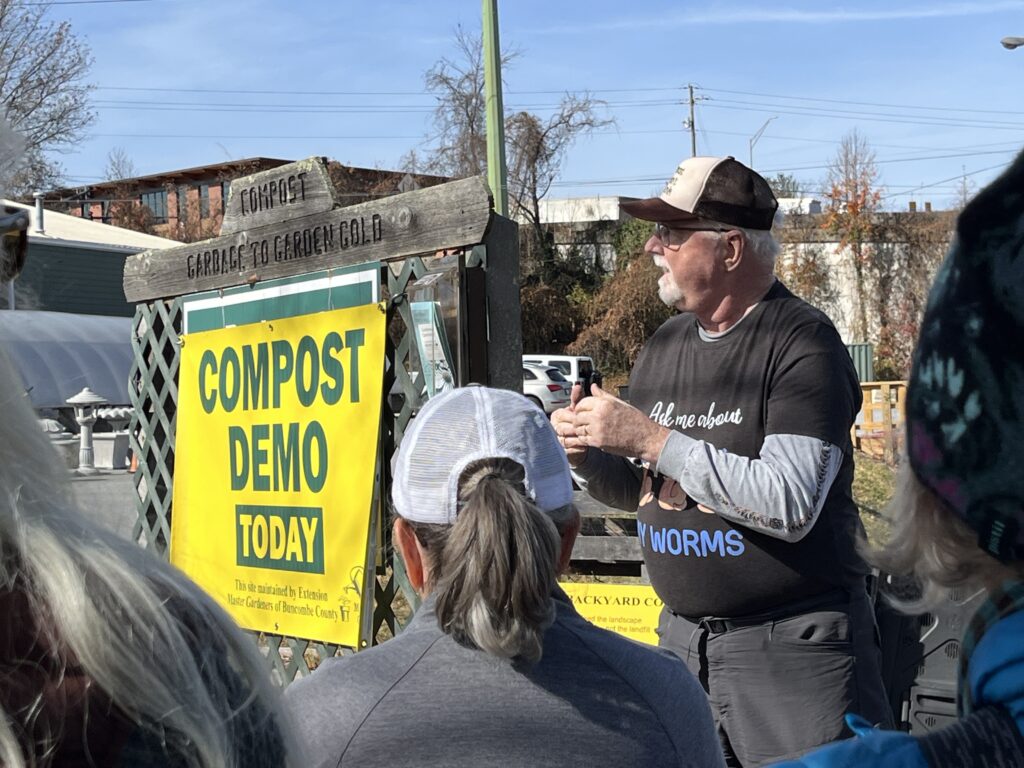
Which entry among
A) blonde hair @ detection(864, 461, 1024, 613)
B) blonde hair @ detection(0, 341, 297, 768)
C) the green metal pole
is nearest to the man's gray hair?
blonde hair @ detection(864, 461, 1024, 613)

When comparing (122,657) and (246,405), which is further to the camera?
(246,405)

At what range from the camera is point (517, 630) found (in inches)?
62.6

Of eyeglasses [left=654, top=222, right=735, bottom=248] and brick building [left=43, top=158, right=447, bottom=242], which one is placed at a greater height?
brick building [left=43, top=158, right=447, bottom=242]

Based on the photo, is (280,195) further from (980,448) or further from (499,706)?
(980,448)

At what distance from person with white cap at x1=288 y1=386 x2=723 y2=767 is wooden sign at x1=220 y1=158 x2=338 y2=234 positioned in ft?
7.27

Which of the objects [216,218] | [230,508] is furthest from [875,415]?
[216,218]

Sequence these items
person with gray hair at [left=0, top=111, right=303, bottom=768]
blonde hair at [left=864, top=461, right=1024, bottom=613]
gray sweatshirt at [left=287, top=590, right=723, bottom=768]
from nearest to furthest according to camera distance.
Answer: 1. person with gray hair at [left=0, top=111, right=303, bottom=768]
2. blonde hair at [left=864, top=461, right=1024, bottom=613]
3. gray sweatshirt at [left=287, top=590, right=723, bottom=768]

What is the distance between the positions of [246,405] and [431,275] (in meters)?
1.15

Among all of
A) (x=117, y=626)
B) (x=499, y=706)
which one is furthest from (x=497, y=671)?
(x=117, y=626)

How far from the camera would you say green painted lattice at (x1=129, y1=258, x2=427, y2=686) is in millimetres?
3527

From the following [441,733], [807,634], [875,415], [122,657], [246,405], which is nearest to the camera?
[122,657]

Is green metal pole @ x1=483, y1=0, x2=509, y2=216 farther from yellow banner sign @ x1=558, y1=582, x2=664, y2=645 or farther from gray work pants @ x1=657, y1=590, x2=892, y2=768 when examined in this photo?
gray work pants @ x1=657, y1=590, x2=892, y2=768

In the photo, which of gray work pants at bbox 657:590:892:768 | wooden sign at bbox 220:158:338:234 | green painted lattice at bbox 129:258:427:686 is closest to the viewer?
gray work pants at bbox 657:590:892:768

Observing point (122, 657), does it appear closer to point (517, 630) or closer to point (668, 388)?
point (517, 630)
